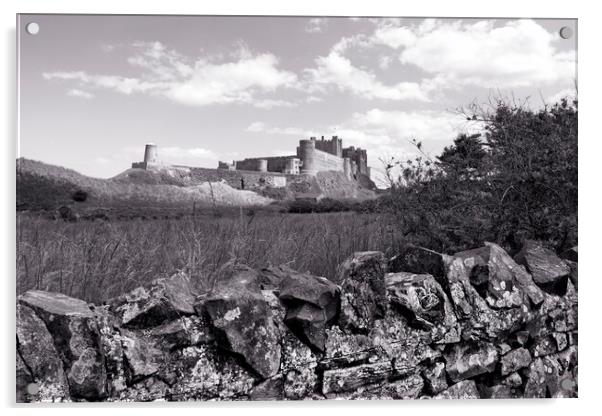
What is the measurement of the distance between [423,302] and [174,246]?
85.4 inches

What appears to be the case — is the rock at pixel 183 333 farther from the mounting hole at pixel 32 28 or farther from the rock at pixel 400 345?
the mounting hole at pixel 32 28

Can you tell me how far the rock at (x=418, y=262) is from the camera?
10.4 ft

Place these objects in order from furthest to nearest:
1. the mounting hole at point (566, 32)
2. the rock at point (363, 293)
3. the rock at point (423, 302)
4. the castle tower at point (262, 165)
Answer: the castle tower at point (262, 165) < the mounting hole at point (566, 32) < the rock at point (423, 302) < the rock at point (363, 293)

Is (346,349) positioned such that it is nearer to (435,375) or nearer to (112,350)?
(435,375)

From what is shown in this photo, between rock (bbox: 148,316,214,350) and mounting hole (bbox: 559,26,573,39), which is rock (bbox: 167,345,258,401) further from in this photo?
mounting hole (bbox: 559,26,573,39)

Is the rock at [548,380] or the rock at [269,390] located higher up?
the rock at [269,390]

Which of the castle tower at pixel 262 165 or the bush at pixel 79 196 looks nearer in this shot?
the castle tower at pixel 262 165

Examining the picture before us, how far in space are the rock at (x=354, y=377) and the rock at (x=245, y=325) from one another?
36 cm

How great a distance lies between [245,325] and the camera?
256 centimetres

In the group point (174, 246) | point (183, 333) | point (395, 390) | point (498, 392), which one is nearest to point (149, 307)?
point (183, 333)

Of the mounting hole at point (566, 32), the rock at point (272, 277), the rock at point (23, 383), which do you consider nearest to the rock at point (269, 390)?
the rock at point (272, 277)

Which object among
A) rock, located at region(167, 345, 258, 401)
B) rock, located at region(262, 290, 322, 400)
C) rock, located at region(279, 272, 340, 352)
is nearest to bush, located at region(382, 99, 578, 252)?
rock, located at region(279, 272, 340, 352)

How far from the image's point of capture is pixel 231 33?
3.34 m

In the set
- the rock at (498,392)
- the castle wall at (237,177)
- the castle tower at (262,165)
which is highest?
the castle tower at (262,165)
